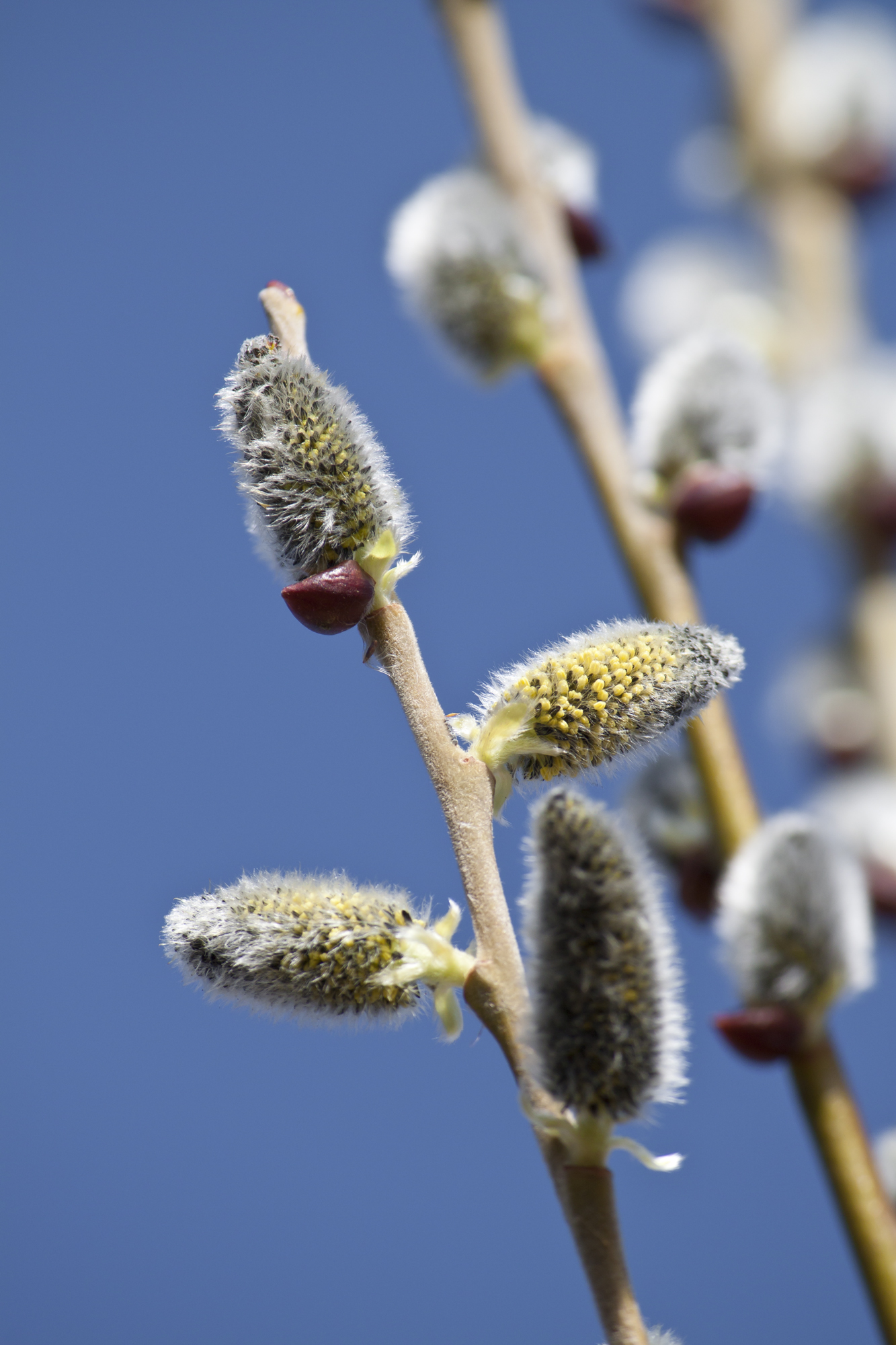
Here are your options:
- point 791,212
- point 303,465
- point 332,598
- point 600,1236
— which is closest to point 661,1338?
point 600,1236

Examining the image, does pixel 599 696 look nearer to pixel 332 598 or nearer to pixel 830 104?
pixel 332 598

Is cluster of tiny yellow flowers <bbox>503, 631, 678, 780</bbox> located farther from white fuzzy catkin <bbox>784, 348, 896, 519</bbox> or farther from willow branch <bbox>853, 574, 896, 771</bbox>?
white fuzzy catkin <bbox>784, 348, 896, 519</bbox>

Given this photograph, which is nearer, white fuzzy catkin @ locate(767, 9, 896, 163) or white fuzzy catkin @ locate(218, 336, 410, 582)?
white fuzzy catkin @ locate(218, 336, 410, 582)

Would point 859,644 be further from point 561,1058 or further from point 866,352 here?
point 561,1058

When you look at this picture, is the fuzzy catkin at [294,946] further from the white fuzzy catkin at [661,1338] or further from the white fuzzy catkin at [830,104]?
the white fuzzy catkin at [830,104]

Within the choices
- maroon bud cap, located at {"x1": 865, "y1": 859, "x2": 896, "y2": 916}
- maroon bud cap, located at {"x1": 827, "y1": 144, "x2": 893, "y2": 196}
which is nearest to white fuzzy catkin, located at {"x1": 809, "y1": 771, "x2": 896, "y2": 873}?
maroon bud cap, located at {"x1": 865, "y1": 859, "x2": 896, "y2": 916}

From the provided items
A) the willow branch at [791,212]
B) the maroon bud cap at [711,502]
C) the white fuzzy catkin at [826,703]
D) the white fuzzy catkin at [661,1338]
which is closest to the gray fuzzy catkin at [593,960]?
the white fuzzy catkin at [661,1338]
